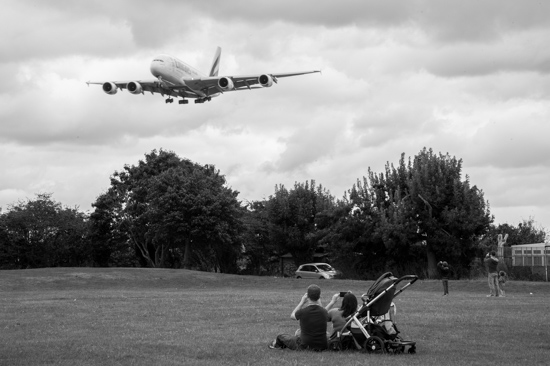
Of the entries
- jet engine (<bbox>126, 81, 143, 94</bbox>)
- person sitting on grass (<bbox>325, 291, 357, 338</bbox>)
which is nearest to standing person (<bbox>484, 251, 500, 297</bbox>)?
person sitting on grass (<bbox>325, 291, 357, 338</bbox>)

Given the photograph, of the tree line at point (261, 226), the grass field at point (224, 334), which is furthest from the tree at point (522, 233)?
the grass field at point (224, 334)

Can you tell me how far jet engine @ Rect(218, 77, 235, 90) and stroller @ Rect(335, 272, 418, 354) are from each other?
34.2 m

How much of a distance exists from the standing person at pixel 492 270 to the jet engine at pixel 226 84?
881 inches

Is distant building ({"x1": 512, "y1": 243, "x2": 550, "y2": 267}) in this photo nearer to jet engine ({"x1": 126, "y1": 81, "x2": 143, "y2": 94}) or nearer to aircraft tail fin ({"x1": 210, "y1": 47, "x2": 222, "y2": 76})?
jet engine ({"x1": 126, "y1": 81, "x2": 143, "y2": 94})

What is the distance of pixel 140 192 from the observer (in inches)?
2950

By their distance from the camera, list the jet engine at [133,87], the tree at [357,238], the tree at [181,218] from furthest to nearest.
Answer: the tree at [181,218], the tree at [357,238], the jet engine at [133,87]

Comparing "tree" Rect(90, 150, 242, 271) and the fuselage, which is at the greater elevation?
the fuselage

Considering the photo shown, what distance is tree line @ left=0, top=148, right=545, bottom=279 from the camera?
51.4 m

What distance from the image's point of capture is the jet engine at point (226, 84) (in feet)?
149

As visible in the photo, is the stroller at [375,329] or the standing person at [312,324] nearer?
the stroller at [375,329]

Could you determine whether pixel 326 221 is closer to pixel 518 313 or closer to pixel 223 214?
pixel 223 214

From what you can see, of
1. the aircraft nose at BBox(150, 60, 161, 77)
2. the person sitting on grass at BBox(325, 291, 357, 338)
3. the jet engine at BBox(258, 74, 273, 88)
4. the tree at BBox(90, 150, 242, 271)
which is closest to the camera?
the person sitting on grass at BBox(325, 291, 357, 338)

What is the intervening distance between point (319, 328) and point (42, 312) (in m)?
10.7

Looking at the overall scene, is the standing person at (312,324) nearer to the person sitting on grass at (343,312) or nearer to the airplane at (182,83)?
the person sitting on grass at (343,312)
